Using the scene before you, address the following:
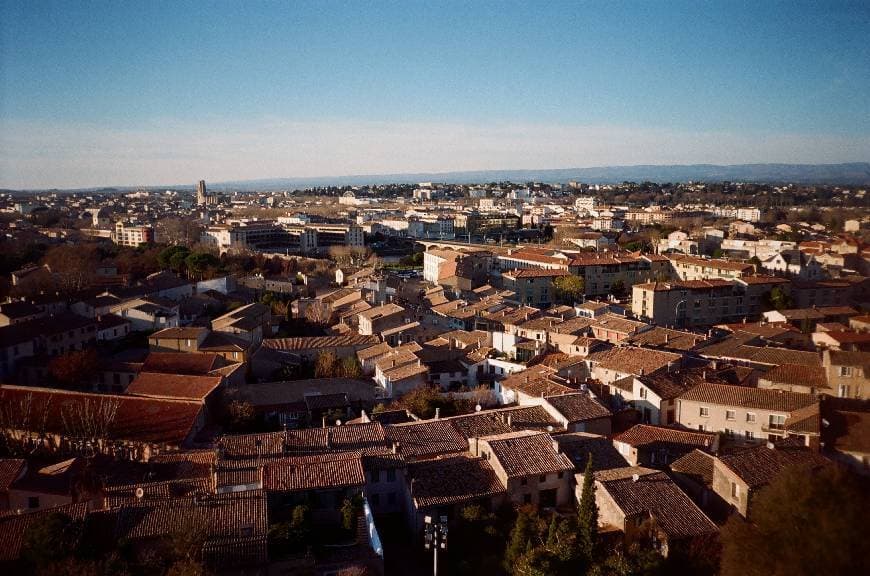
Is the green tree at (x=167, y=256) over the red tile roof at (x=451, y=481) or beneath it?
over

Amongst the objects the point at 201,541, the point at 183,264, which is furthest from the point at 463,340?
the point at 183,264

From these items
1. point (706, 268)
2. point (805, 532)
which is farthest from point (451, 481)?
point (706, 268)

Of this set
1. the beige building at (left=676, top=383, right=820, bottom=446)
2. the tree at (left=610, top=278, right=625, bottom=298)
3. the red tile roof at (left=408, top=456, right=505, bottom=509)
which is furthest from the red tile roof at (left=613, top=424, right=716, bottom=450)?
the tree at (left=610, top=278, right=625, bottom=298)

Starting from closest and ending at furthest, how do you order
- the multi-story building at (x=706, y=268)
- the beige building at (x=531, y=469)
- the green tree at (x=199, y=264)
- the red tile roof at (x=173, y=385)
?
1. the beige building at (x=531, y=469)
2. the red tile roof at (x=173, y=385)
3. the multi-story building at (x=706, y=268)
4. the green tree at (x=199, y=264)

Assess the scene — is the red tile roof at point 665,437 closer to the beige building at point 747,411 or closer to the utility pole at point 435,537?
the beige building at point 747,411

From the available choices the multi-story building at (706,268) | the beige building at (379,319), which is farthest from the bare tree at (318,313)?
the multi-story building at (706,268)

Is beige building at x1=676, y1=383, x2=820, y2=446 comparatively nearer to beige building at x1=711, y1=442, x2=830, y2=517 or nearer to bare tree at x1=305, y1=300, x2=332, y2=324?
beige building at x1=711, y1=442, x2=830, y2=517

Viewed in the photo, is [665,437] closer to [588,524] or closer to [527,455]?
[527,455]
